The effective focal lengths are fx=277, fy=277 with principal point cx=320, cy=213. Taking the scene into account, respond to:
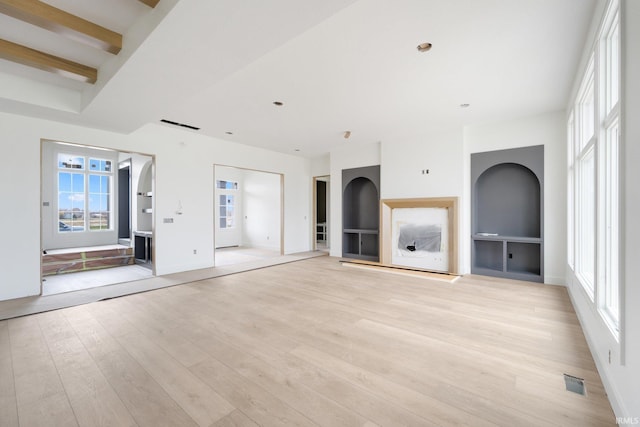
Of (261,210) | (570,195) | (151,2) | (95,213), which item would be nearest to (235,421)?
(151,2)

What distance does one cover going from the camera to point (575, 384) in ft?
6.49

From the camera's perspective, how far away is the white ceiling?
2156 millimetres

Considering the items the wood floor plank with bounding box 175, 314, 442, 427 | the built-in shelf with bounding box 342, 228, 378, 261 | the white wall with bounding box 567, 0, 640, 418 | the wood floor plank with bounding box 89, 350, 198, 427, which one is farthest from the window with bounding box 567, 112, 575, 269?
the wood floor plank with bounding box 89, 350, 198, 427

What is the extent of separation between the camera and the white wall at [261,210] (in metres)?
9.28

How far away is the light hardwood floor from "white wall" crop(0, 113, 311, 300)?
1426mm

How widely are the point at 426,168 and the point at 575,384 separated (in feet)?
15.0

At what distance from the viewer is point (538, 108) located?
455 cm

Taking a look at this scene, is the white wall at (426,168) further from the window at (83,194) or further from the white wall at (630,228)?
the window at (83,194)

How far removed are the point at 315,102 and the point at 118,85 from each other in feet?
8.12

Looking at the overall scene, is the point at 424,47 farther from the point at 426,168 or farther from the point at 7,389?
the point at 7,389

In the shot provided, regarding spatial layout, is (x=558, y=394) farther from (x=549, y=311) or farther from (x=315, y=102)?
(x=315, y=102)

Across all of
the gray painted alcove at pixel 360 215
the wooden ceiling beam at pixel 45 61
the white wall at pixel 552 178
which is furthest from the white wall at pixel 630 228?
the gray painted alcove at pixel 360 215

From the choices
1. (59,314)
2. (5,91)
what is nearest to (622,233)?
(59,314)

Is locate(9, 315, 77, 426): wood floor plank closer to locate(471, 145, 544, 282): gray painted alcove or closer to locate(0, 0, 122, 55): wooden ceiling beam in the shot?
locate(0, 0, 122, 55): wooden ceiling beam
